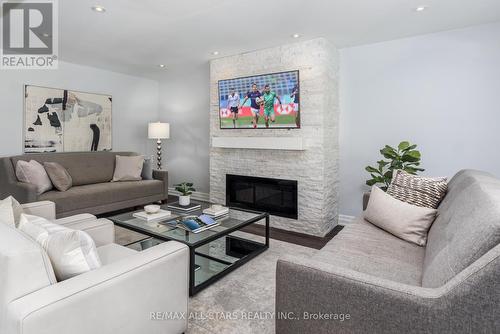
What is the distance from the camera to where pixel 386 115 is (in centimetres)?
345

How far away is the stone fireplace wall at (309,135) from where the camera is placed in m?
3.38

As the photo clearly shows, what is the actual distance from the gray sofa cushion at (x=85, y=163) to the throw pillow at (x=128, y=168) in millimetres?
131

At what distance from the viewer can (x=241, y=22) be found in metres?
2.90

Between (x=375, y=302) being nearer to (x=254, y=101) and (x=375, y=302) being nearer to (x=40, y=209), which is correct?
(x=40, y=209)

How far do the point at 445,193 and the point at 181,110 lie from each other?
4.47 m

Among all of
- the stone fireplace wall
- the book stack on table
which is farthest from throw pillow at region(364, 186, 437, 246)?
the book stack on table

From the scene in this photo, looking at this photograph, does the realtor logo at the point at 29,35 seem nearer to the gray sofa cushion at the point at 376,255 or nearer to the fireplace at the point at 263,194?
the fireplace at the point at 263,194

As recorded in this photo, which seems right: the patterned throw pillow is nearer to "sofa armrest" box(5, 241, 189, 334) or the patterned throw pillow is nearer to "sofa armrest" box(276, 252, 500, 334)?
"sofa armrest" box(276, 252, 500, 334)

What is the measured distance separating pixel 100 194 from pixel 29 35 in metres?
2.03

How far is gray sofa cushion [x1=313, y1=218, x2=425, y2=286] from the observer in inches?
59.9

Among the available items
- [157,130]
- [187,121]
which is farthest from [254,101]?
[157,130]

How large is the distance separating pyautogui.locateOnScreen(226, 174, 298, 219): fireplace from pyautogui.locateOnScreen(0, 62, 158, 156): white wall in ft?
A: 8.04

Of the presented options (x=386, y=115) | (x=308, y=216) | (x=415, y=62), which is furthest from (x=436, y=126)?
(x=308, y=216)

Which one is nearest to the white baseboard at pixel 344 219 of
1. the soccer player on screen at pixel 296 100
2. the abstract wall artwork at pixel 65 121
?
the soccer player on screen at pixel 296 100
